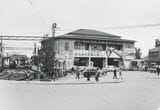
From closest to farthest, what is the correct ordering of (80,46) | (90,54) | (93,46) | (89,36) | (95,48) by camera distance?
1. (80,46)
2. (90,54)
3. (95,48)
4. (93,46)
5. (89,36)

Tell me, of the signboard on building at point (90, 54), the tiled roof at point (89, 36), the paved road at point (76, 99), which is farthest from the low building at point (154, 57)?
the paved road at point (76, 99)

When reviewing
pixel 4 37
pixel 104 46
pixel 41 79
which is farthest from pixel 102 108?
pixel 104 46

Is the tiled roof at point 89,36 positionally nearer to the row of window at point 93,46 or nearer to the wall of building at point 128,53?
the row of window at point 93,46

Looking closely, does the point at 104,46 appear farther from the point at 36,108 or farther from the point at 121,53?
the point at 36,108

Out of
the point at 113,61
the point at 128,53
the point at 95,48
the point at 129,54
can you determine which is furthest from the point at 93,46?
the point at 129,54

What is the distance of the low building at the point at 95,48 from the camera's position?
210ft

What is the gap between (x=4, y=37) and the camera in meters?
44.0

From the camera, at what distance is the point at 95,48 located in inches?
2625

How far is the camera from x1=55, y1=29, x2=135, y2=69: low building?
210ft

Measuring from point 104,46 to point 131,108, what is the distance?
2266 inches

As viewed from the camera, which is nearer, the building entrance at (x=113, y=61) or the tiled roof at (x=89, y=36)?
the tiled roof at (x=89, y=36)

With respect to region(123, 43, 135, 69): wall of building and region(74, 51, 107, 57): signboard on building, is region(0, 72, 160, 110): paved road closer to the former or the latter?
region(74, 51, 107, 57): signboard on building

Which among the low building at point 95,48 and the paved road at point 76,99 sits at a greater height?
the low building at point 95,48

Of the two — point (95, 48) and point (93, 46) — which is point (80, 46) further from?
point (95, 48)
